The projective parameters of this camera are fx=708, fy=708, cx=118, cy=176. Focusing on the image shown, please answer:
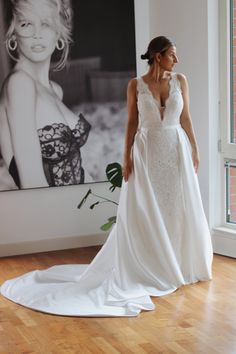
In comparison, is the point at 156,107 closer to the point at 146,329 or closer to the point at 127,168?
the point at 127,168

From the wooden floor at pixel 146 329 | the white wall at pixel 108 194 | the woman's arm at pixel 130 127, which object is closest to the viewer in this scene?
the wooden floor at pixel 146 329

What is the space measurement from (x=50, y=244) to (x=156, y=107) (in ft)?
6.02

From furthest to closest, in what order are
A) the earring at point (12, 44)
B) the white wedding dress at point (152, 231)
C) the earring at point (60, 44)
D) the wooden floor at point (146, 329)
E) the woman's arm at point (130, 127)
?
the earring at point (60, 44) → the earring at point (12, 44) → the woman's arm at point (130, 127) → the white wedding dress at point (152, 231) → the wooden floor at point (146, 329)

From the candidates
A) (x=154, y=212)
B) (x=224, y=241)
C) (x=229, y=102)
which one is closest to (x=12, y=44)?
(x=229, y=102)

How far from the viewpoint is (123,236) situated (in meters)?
4.65

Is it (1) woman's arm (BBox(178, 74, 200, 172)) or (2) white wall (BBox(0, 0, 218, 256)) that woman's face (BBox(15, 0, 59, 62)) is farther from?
(1) woman's arm (BBox(178, 74, 200, 172))

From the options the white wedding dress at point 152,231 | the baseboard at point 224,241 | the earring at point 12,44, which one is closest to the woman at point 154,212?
the white wedding dress at point 152,231

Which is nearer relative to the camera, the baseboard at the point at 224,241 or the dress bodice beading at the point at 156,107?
the dress bodice beading at the point at 156,107

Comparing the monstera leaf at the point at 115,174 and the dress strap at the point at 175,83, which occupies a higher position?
the dress strap at the point at 175,83

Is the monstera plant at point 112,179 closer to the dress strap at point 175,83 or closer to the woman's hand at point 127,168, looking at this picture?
the woman's hand at point 127,168

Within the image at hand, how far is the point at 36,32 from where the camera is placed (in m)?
5.69

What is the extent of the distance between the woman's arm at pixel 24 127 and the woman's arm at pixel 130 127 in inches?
49.0

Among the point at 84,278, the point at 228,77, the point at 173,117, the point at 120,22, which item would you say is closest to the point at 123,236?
the point at 84,278

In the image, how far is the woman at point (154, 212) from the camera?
4.63m
